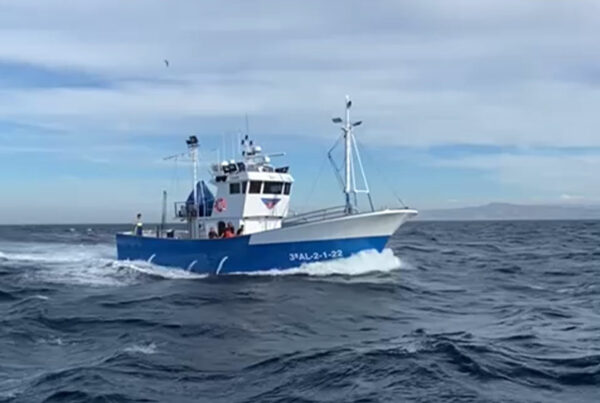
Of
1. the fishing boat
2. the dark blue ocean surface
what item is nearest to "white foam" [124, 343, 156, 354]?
the dark blue ocean surface

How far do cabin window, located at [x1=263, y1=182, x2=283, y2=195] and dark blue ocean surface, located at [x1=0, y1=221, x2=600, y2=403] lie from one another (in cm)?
601

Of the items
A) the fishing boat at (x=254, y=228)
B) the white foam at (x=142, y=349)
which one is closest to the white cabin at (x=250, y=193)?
the fishing boat at (x=254, y=228)

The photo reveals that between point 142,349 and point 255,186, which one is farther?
point 255,186

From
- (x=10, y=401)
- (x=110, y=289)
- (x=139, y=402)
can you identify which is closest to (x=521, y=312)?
(x=139, y=402)

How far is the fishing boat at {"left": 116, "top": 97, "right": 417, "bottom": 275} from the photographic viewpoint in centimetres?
3162

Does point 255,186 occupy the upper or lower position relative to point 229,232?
upper

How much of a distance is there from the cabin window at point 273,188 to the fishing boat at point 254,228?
0.04 m

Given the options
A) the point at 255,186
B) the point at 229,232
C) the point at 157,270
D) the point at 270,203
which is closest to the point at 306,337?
the point at 229,232

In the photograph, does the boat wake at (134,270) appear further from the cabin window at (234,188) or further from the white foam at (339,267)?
the cabin window at (234,188)

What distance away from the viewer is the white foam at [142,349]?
15.7m

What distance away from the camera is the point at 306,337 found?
17.9 meters

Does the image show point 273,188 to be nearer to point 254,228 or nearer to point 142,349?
point 254,228

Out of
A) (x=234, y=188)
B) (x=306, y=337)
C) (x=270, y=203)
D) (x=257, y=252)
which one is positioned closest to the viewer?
(x=306, y=337)

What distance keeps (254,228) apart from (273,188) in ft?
8.03
